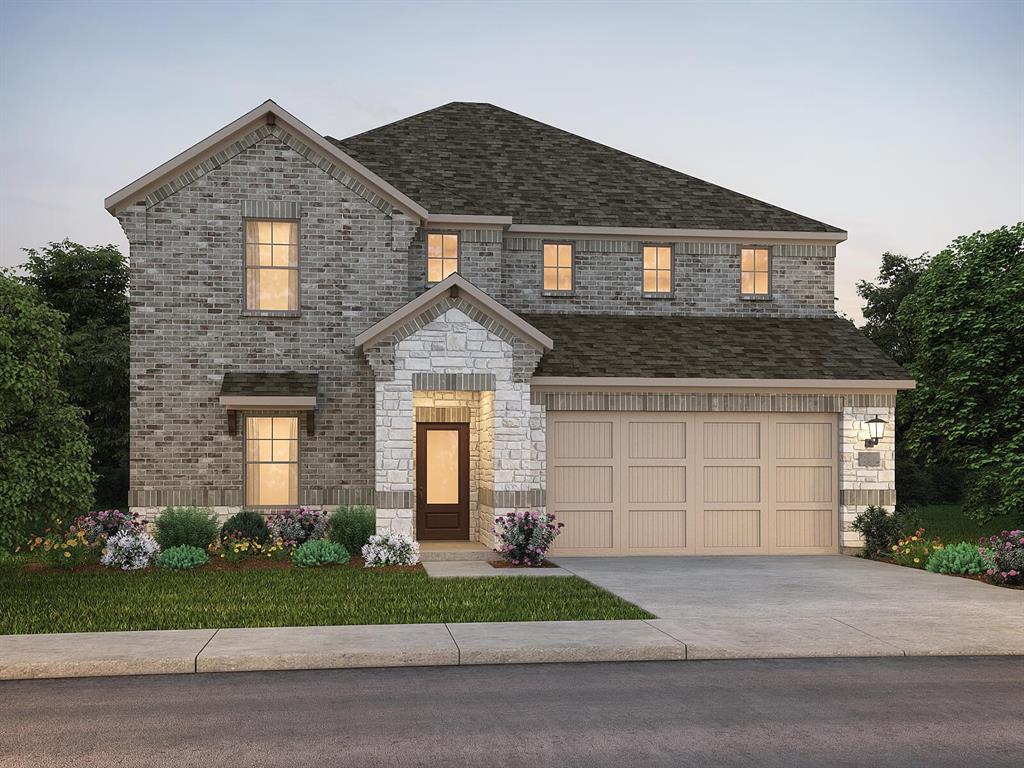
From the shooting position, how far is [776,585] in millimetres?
15805

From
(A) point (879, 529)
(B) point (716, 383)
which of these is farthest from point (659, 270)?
(A) point (879, 529)

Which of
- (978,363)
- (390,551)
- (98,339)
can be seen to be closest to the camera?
(390,551)

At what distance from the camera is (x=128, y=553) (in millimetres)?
17156

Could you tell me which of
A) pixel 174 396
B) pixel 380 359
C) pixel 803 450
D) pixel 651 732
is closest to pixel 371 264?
pixel 380 359

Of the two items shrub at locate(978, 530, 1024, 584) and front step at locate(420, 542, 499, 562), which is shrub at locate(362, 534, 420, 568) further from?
shrub at locate(978, 530, 1024, 584)

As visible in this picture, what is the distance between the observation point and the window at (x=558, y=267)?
22.5 metres

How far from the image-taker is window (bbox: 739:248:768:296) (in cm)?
2309

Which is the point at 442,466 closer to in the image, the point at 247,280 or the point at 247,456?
the point at 247,456

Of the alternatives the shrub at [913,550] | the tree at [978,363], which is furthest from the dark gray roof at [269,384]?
the tree at [978,363]

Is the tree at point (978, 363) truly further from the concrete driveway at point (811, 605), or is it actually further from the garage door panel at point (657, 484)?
the garage door panel at point (657, 484)

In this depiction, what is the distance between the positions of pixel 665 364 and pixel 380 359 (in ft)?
18.3

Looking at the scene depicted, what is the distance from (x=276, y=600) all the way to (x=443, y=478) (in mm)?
8086

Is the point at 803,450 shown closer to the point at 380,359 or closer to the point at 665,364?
the point at 665,364

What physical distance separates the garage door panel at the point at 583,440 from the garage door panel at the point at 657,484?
2.28 feet
